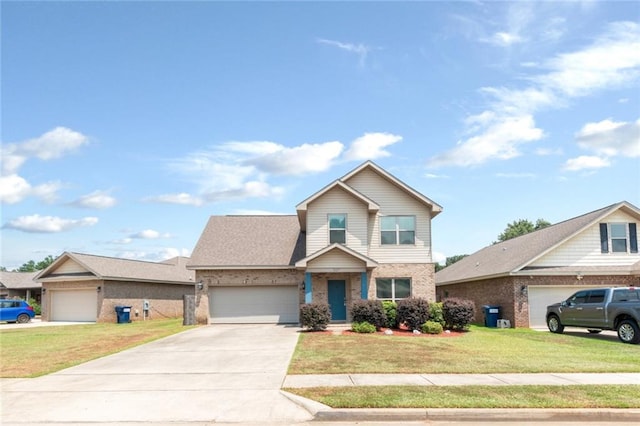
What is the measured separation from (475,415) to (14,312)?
35694mm

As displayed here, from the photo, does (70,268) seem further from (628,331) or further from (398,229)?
(628,331)

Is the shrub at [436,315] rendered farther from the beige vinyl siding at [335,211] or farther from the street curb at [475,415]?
the street curb at [475,415]

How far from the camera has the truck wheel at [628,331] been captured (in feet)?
60.8

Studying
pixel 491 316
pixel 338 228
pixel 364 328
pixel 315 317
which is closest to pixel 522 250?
pixel 491 316

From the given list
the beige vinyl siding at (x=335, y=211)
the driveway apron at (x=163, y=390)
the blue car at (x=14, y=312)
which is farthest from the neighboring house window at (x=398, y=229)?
the blue car at (x=14, y=312)

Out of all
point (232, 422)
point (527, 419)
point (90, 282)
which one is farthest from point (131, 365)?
point (90, 282)

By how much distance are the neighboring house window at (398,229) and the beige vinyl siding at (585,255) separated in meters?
6.24

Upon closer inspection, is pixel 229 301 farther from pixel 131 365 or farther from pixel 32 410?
pixel 32 410

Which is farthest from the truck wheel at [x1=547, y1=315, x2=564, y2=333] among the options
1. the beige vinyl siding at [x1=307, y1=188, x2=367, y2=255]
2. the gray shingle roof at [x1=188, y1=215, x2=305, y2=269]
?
the gray shingle roof at [x1=188, y1=215, x2=305, y2=269]

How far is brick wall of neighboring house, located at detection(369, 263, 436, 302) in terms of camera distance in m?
26.7

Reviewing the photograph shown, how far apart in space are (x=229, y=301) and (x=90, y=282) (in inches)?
470

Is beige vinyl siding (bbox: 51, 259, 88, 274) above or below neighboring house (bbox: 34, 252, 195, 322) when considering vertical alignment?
above

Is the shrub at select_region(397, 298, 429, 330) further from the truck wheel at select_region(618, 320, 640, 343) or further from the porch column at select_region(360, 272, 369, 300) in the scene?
the truck wheel at select_region(618, 320, 640, 343)

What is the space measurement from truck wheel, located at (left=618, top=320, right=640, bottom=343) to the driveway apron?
12.0 m
